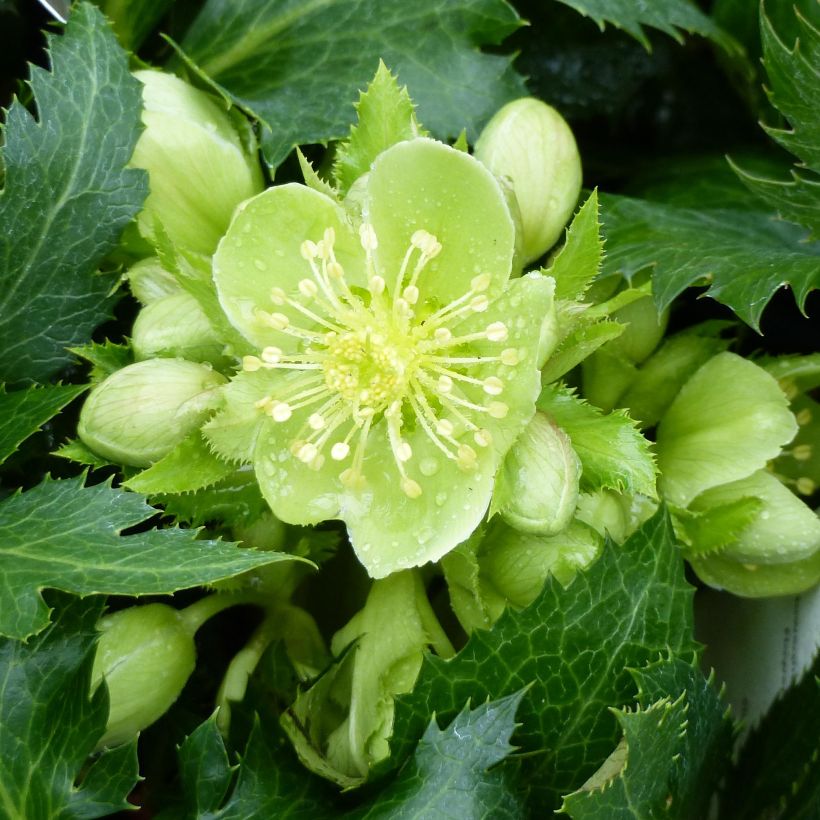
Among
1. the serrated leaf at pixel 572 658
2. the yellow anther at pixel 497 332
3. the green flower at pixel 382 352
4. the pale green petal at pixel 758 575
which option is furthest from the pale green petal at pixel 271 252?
the pale green petal at pixel 758 575

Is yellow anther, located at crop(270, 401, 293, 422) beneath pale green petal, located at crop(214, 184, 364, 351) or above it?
beneath

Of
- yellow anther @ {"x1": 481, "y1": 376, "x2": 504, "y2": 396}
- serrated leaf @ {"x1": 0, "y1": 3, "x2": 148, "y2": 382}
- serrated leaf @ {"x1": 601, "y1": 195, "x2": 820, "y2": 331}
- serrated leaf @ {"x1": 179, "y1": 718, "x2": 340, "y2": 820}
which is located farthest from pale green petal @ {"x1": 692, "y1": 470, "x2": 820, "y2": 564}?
serrated leaf @ {"x1": 0, "y1": 3, "x2": 148, "y2": 382}

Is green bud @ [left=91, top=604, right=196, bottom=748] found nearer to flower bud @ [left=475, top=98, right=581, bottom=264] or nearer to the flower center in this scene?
the flower center

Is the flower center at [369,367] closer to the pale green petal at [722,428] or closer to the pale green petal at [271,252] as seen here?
the pale green petal at [271,252]

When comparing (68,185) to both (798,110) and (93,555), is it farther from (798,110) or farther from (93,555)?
(798,110)

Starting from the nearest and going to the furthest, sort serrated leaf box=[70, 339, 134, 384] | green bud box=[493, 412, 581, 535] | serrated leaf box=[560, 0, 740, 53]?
green bud box=[493, 412, 581, 535] < serrated leaf box=[70, 339, 134, 384] < serrated leaf box=[560, 0, 740, 53]
